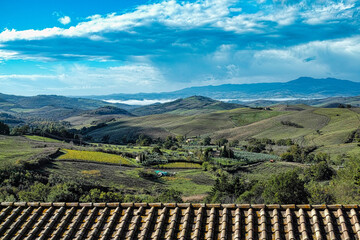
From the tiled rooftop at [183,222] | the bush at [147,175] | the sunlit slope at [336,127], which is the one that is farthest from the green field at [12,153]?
the sunlit slope at [336,127]

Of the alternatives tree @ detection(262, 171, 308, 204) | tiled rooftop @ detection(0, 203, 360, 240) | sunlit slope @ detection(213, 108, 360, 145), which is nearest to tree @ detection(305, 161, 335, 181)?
tree @ detection(262, 171, 308, 204)

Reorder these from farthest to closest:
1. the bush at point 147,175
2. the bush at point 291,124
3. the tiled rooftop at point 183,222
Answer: the bush at point 291,124 → the bush at point 147,175 → the tiled rooftop at point 183,222

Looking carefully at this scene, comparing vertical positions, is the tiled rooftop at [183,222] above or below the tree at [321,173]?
above

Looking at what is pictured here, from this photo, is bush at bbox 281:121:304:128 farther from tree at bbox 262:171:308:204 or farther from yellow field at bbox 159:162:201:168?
tree at bbox 262:171:308:204

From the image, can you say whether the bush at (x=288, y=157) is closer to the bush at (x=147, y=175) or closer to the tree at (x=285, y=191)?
the bush at (x=147, y=175)

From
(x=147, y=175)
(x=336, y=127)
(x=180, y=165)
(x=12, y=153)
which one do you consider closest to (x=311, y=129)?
(x=336, y=127)

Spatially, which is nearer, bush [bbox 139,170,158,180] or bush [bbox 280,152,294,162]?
bush [bbox 139,170,158,180]

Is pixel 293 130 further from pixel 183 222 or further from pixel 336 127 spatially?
pixel 183 222
